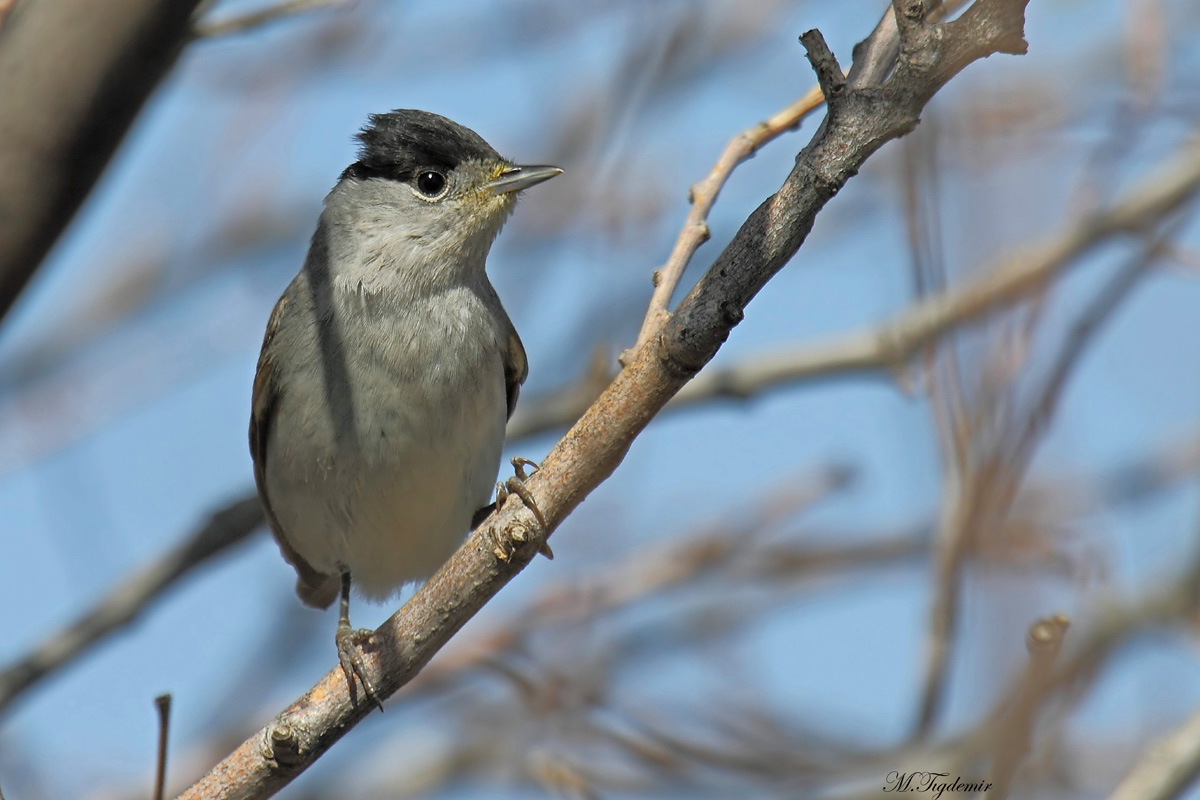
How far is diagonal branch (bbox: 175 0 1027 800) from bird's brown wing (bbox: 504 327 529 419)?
69.9 inches

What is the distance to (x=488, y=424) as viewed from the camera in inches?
168

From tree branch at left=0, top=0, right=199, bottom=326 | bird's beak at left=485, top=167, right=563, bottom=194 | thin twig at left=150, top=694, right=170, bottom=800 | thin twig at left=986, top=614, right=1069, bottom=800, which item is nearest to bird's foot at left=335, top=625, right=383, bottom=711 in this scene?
thin twig at left=150, top=694, right=170, bottom=800

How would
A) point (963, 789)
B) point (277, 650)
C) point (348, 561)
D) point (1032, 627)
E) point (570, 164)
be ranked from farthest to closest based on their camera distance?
point (570, 164) → point (277, 650) → point (348, 561) → point (963, 789) → point (1032, 627)

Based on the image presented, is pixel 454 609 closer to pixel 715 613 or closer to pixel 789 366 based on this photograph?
pixel 789 366

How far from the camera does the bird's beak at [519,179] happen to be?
4.43m

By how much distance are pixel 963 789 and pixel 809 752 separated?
1.07 m

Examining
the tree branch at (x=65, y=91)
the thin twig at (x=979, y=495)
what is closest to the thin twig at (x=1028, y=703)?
the thin twig at (x=979, y=495)

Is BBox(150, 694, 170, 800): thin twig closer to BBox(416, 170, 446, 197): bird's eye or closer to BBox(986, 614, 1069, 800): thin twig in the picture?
BBox(986, 614, 1069, 800): thin twig

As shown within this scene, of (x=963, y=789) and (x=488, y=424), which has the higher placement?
(x=488, y=424)

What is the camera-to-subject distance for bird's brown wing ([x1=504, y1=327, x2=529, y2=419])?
453 cm

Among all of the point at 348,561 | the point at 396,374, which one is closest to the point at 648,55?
the point at 396,374

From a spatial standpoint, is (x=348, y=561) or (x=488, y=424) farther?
(x=348, y=561)

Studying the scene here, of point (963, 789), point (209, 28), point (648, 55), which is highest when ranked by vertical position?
point (648, 55)

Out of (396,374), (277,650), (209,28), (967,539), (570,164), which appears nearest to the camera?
(967,539)
